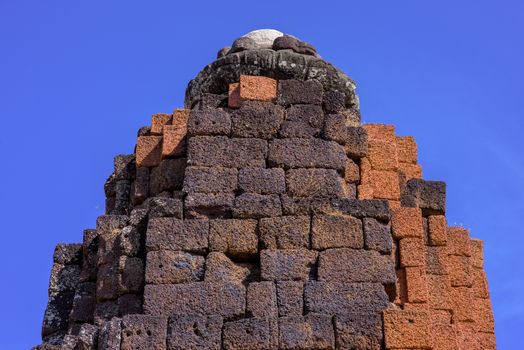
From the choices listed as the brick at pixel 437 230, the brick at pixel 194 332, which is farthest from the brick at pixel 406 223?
the brick at pixel 194 332

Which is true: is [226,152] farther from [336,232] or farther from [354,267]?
[354,267]

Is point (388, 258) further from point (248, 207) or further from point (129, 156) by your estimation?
point (129, 156)

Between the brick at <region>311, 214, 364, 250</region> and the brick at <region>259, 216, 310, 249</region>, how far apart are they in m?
0.09

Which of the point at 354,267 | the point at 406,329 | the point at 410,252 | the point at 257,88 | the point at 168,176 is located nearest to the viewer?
the point at 406,329

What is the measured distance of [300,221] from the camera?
10.8 metres

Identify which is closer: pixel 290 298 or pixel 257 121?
pixel 290 298

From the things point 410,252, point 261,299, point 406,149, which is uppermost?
point 406,149

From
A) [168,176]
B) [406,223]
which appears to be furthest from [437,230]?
[168,176]

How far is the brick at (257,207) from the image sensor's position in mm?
10930

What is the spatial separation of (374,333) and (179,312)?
181 cm

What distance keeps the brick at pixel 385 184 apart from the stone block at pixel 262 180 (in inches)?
52.6

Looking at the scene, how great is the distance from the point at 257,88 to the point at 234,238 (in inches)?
80.2

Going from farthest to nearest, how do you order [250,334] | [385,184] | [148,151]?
[148,151] < [385,184] < [250,334]

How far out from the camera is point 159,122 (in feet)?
41.9
